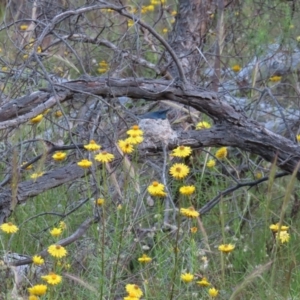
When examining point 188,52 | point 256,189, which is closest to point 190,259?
point 256,189

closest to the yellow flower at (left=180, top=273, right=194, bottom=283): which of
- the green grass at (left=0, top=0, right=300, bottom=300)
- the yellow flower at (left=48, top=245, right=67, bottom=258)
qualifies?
the green grass at (left=0, top=0, right=300, bottom=300)

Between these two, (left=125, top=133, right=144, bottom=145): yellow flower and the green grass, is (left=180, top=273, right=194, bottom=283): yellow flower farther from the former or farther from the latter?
(left=125, top=133, right=144, bottom=145): yellow flower

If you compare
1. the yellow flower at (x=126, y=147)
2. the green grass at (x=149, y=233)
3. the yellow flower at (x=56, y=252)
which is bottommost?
the green grass at (x=149, y=233)

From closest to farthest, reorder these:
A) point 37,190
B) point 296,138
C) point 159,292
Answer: point 159,292
point 37,190
point 296,138

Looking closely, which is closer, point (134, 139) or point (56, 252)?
point (56, 252)

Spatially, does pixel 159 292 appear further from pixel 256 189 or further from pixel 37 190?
pixel 256 189

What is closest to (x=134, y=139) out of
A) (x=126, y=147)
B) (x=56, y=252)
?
(x=126, y=147)

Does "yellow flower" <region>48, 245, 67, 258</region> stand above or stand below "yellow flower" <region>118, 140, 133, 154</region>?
below

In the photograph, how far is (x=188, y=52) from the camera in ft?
14.2

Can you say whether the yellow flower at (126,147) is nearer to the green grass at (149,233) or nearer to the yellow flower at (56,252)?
the green grass at (149,233)

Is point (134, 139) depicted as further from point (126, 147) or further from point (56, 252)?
point (56, 252)

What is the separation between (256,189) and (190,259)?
1409 millimetres

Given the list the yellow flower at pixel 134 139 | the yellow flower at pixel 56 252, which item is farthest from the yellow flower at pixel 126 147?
the yellow flower at pixel 56 252

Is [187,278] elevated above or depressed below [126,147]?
below
